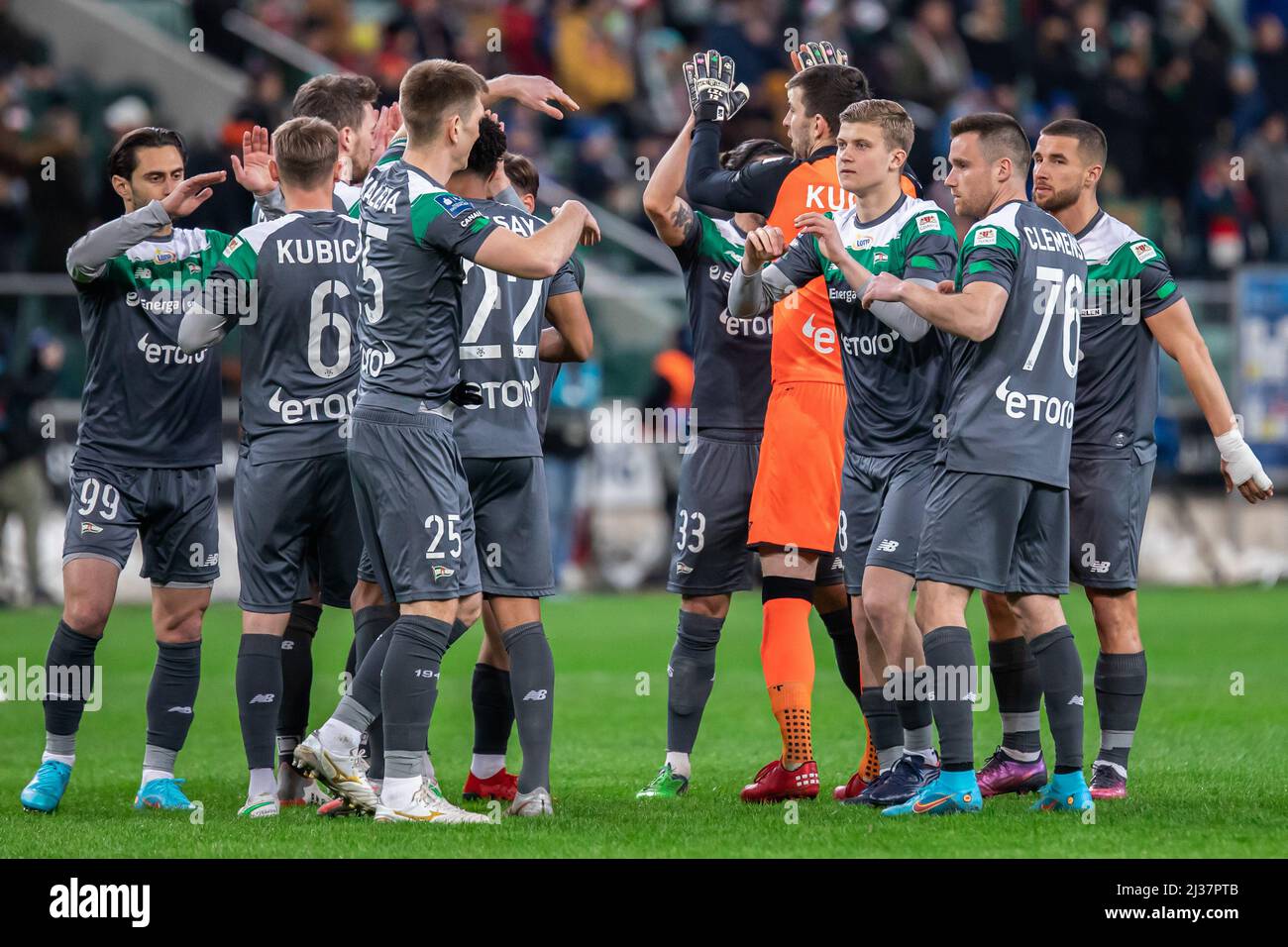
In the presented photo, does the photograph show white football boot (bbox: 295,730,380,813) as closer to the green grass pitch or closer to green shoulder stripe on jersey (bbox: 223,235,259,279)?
the green grass pitch

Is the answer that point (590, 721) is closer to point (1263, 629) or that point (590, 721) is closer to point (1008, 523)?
point (1008, 523)

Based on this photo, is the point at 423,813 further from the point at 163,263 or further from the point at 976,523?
the point at 163,263

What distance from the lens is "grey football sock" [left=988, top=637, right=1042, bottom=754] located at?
274 inches

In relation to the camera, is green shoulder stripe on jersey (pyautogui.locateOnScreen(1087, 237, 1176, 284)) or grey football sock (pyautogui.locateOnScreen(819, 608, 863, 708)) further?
grey football sock (pyautogui.locateOnScreen(819, 608, 863, 708))

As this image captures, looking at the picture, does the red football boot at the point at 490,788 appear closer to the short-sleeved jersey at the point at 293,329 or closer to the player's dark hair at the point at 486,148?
the short-sleeved jersey at the point at 293,329

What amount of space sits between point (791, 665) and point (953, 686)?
0.99 meters

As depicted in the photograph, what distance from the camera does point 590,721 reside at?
9.57 m

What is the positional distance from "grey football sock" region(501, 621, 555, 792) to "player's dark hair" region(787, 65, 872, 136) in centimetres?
242

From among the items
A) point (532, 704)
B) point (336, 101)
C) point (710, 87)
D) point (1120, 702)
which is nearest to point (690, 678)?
point (532, 704)

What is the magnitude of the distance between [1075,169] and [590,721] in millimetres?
4098

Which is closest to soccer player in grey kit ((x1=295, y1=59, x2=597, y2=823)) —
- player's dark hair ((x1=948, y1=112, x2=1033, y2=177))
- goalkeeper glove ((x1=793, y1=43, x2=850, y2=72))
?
player's dark hair ((x1=948, y1=112, x2=1033, y2=177))

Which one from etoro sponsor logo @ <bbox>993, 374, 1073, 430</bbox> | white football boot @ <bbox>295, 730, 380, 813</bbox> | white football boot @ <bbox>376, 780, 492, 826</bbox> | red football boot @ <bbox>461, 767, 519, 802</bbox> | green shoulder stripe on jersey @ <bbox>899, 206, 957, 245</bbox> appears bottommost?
red football boot @ <bbox>461, 767, 519, 802</bbox>

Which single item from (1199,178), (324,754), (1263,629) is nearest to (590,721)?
(324,754)

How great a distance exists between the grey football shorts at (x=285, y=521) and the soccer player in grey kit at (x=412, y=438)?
541 mm
